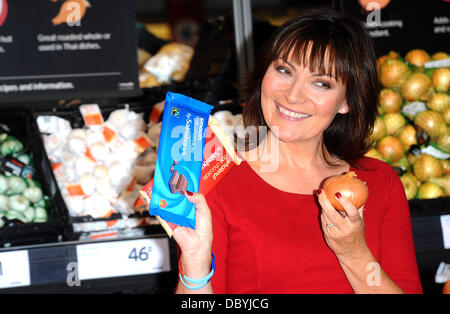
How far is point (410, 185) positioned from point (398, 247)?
94cm

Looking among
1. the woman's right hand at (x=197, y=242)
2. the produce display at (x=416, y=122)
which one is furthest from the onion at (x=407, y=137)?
the woman's right hand at (x=197, y=242)

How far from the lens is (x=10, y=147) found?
237 centimetres

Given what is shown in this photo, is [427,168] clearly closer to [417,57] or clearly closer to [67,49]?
[417,57]

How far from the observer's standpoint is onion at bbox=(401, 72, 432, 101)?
265cm

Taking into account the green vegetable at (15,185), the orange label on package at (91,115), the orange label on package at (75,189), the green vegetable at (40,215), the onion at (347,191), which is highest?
the orange label on package at (91,115)

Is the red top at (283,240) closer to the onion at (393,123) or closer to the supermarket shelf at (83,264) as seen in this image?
the supermarket shelf at (83,264)

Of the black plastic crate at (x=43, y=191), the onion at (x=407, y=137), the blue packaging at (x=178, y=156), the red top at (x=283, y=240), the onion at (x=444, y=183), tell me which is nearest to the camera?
the blue packaging at (x=178, y=156)

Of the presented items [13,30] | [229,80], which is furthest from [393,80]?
[13,30]

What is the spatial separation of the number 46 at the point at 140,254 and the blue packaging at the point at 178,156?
891mm

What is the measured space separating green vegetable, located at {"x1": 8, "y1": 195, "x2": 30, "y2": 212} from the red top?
111 centimetres

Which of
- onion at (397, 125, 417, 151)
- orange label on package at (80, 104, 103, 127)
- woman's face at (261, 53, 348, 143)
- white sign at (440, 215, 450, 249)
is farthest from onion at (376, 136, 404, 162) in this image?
orange label on package at (80, 104, 103, 127)

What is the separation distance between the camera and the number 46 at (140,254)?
6.57 ft

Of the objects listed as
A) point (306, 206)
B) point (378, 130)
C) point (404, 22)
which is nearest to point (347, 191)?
point (306, 206)
